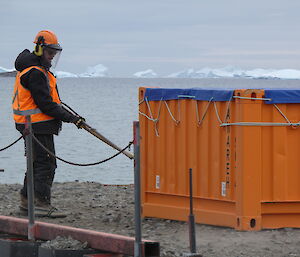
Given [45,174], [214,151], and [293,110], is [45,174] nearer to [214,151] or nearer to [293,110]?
[214,151]

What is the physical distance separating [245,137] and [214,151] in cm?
50

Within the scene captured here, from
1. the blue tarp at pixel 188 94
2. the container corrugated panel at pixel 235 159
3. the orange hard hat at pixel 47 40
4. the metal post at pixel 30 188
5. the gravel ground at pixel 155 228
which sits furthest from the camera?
the orange hard hat at pixel 47 40

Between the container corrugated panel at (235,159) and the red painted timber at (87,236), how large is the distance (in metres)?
1.82

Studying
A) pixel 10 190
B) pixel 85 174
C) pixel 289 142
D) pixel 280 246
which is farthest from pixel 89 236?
pixel 85 174

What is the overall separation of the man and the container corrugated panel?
46.8 inches

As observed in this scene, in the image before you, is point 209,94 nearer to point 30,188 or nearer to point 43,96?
point 43,96

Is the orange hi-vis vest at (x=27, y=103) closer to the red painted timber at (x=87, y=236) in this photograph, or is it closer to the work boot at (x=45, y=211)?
the work boot at (x=45, y=211)

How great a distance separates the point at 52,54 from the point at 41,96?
641 mm

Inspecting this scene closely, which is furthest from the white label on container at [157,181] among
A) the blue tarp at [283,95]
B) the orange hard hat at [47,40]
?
the orange hard hat at [47,40]

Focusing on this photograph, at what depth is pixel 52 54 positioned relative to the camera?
432 inches

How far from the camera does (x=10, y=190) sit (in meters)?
14.1

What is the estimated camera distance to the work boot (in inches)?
432

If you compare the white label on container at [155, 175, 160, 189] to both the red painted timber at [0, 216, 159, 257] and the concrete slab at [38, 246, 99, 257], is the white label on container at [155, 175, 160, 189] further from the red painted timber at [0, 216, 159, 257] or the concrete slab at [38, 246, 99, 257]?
the concrete slab at [38, 246, 99, 257]

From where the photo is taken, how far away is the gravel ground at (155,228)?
8936mm
